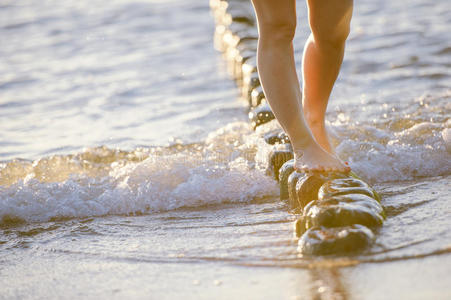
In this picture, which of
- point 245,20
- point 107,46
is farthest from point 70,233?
point 107,46

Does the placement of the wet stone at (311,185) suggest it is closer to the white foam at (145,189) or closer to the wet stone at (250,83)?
the white foam at (145,189)

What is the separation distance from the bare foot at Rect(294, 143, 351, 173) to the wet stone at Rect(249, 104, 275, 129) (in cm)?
140

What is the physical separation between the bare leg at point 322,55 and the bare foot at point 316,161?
0.22m

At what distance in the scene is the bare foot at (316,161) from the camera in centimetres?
295

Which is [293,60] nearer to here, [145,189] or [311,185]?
[311,185]

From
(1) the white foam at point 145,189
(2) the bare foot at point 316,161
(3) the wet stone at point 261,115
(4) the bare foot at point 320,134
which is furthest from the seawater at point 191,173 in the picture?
(4) the bare foot at point 320,134

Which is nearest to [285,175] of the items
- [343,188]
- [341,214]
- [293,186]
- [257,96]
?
[293,186]

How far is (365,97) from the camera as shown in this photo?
548 centimetres

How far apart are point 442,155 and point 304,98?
3.07 feet

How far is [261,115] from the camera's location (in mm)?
4473

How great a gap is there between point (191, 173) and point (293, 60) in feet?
3.67

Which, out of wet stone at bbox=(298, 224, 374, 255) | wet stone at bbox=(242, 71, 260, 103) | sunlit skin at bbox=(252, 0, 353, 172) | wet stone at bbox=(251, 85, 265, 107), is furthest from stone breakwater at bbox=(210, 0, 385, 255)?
wet stone at bbox=(242, 71, 260, 103)

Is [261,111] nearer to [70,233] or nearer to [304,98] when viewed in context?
[304,98]

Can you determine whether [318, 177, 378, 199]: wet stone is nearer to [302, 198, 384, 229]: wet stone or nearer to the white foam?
[302, 198, 384, 229]: wet stone
